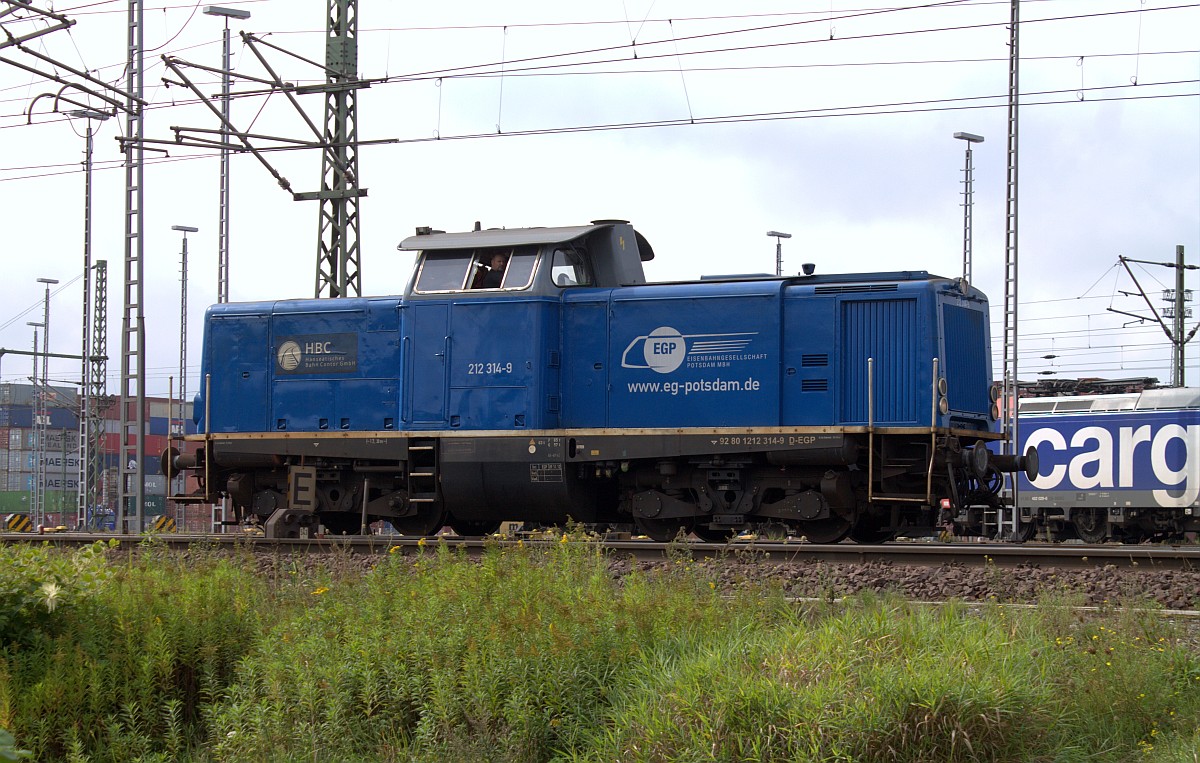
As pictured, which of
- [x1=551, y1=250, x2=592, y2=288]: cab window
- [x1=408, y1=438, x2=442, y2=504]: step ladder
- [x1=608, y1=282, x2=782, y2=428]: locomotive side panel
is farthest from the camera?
[x1=408, y1=438, x2=442, y2=504]: step ladder

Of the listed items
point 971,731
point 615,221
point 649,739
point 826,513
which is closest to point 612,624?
point 649,739

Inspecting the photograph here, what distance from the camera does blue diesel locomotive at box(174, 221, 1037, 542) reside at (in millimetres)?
14016

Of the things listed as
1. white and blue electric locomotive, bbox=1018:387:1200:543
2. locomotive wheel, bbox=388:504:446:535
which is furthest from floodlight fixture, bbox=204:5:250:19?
white and blue electric locomotive, bbox=1018:387:1200:543

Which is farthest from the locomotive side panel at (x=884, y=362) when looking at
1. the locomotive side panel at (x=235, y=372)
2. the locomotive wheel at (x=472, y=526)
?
the locomotive side panel at (x=235, y=372)

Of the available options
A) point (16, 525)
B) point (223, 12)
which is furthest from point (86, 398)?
point (223, 12)

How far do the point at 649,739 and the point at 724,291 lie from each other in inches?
356

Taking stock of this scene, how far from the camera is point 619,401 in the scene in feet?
49.0

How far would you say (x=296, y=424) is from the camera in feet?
54.7

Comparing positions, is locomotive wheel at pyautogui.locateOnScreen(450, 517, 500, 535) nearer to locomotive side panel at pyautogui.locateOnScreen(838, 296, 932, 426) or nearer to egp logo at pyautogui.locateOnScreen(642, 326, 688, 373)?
egp logo at pyautogui.locateOnScreen(642, 326, 688, 373)

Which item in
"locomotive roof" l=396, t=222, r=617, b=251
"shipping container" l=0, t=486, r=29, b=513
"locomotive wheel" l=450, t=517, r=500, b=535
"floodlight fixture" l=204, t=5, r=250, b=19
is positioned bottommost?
"shipping container" l=0, t=486, r=29, b=513

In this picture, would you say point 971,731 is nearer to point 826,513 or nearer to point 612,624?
point 612,624

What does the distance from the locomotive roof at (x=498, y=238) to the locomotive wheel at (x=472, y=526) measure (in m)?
3.65

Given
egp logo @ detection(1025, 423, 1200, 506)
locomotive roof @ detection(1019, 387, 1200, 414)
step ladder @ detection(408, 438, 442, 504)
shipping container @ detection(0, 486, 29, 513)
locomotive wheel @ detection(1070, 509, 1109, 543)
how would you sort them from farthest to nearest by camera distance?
shipping container @ detection(0, 486, 29, 513)
locomotive wheel @ detection(1070, 509, 1109, 543)
locomotive roof @ detection(1019, 387, 1200, 414)
egp logo @ detection(1025, 423, 1200, 506)
step ladder @ detection(408, 438, 442, 504)

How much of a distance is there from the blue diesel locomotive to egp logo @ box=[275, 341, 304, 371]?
3 cm
